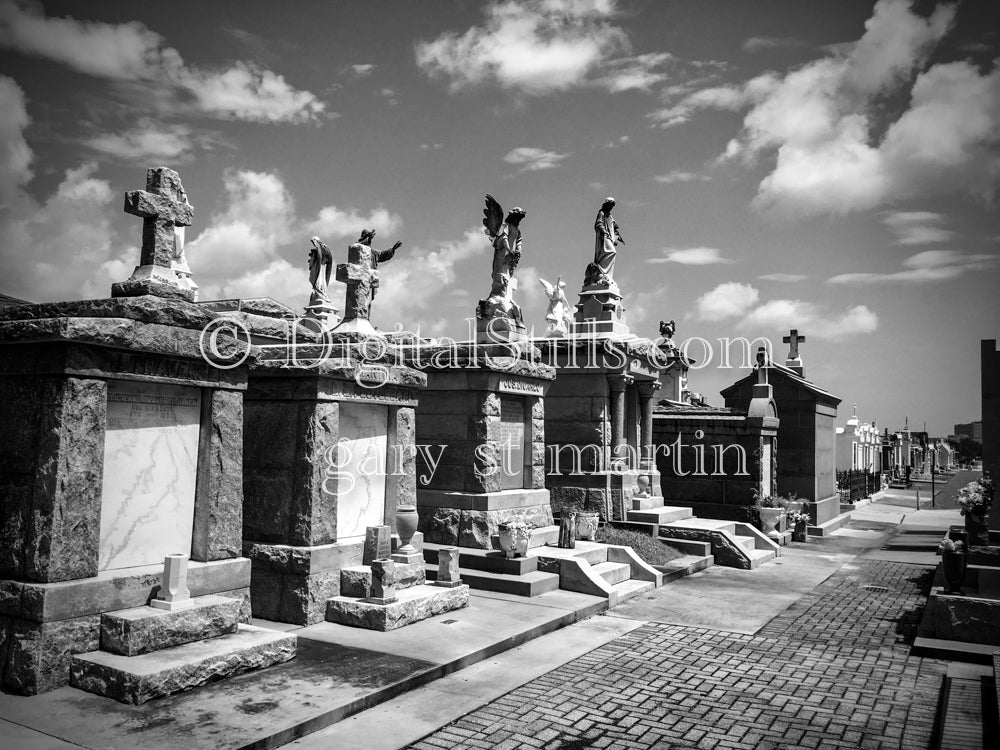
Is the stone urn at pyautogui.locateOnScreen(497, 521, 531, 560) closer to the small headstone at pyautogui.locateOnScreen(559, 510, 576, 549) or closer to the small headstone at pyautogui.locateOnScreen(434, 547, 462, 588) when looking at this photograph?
the small headstone at pyautogui.locateOnScreen(559, 510, 576, 549)

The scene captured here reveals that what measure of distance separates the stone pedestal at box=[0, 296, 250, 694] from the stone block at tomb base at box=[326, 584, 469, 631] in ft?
4.29

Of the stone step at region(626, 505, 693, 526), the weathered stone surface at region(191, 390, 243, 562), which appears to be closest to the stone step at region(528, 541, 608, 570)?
the stone step at region(626, 505, 693, 526)

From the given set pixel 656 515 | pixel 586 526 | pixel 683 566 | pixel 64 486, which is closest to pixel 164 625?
pixel 64 486

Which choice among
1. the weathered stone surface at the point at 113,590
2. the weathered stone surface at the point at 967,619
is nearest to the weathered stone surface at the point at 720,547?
the weathered stone surface at the point at 967,619

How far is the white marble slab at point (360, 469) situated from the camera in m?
8.78

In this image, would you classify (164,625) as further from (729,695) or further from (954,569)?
(954,569)

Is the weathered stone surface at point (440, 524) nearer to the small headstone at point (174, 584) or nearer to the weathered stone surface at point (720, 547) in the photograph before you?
the weathered stone surface at point (720, 547)

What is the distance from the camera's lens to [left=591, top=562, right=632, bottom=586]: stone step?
430 inches

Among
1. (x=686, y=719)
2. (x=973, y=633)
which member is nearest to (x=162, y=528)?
(x=686, y=719)

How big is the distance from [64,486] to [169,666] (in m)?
1.62

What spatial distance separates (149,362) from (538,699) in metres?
4.40

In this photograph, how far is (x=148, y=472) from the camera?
6.71 m

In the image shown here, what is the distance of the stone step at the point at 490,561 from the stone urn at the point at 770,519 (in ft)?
27.0

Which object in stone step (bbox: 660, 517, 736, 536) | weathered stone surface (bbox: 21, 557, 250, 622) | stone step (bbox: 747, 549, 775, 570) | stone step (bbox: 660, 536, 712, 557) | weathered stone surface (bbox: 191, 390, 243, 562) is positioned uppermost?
weathered stone surface (bbox: 191, 390, 243, 562)
